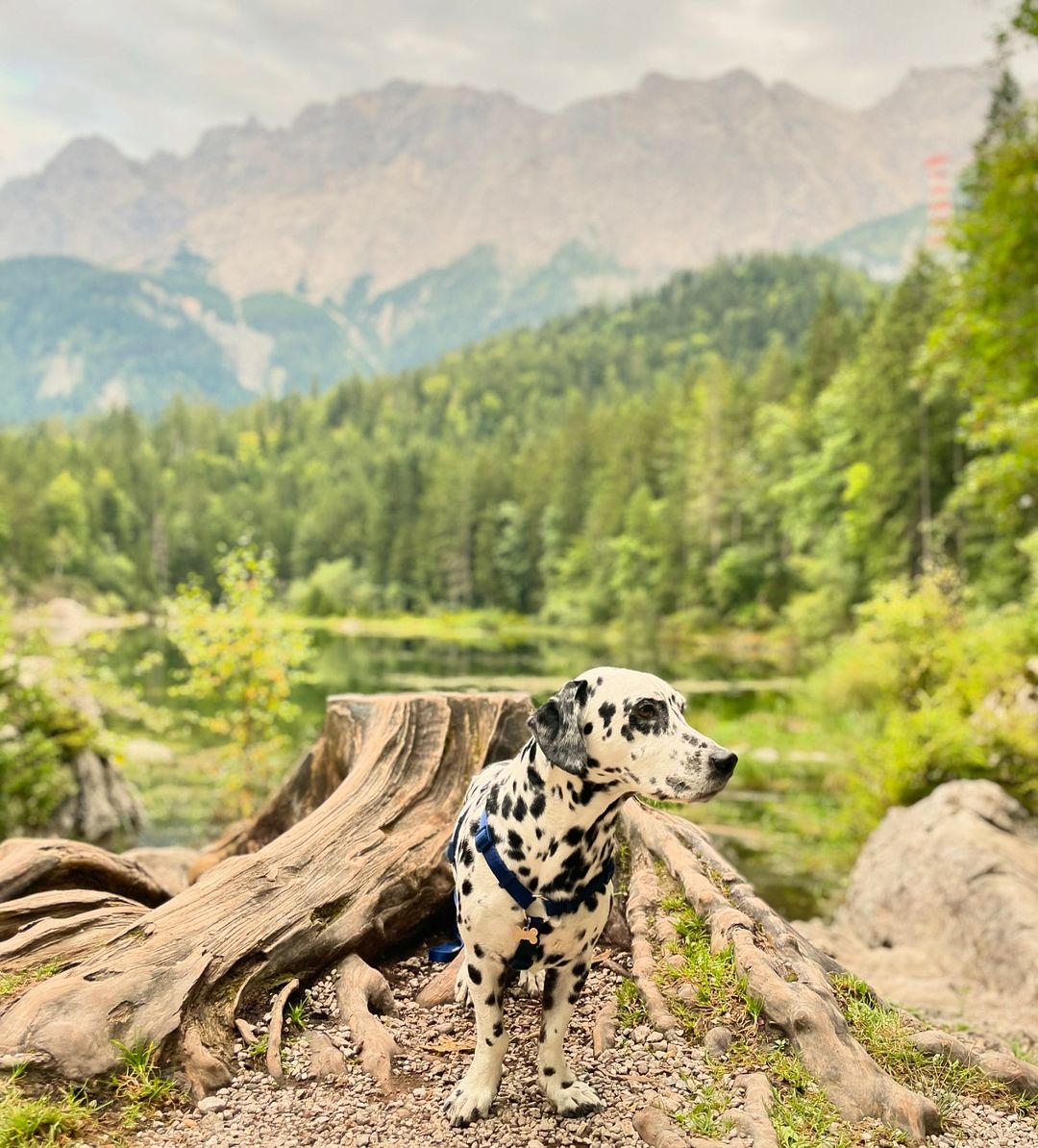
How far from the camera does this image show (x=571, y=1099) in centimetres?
371

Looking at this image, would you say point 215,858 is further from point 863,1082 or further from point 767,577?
→ point 767,577

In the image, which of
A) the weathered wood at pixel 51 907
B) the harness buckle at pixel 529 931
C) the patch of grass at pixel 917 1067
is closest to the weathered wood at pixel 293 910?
the weathered wood at pixel 51 907

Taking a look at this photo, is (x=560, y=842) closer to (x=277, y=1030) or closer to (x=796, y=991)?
(x=796, y=991)

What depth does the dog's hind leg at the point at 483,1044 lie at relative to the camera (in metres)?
3.65

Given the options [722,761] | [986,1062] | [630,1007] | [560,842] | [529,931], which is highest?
[722,761]

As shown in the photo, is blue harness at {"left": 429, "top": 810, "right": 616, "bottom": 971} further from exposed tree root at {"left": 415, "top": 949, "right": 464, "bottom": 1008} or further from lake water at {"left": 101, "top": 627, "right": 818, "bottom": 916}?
lake water at {"left": 101, "top": 627, "right": 818, "bottom": 916}

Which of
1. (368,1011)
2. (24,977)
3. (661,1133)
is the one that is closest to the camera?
(661,1133)

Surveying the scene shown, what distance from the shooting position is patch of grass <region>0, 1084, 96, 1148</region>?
11.0 feet

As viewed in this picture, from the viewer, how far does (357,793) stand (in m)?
5.89

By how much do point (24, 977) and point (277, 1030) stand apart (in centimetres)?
132

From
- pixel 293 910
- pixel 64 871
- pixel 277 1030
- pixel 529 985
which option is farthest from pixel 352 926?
pixel 64 871

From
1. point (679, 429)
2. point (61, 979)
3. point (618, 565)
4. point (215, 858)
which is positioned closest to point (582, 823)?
point (61, 979)

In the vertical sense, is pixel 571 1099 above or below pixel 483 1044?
below

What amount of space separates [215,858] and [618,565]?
58.4 metres
